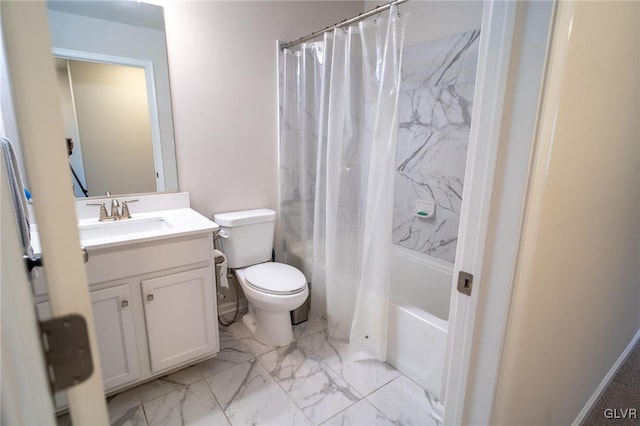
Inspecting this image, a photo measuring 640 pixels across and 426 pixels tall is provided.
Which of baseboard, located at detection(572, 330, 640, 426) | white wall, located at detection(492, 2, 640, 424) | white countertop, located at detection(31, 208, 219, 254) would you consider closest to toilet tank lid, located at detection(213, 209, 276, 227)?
white countertop, located at detection(31, 208, 219, 254)

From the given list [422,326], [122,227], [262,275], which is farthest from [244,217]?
[422,326]

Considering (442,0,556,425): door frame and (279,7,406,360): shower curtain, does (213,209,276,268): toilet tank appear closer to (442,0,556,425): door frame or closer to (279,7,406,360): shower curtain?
(279,7,406,360): shower curtain

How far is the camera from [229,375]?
5.90ft

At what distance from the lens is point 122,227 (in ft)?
5.57

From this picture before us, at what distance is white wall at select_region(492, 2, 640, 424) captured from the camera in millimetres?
722

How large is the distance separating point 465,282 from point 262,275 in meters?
1.42

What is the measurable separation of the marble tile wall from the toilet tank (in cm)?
98

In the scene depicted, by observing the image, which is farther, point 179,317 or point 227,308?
point 227,308

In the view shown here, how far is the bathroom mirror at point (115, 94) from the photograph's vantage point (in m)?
1.60

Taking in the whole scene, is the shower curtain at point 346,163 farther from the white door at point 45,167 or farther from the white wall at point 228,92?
the white door at point 45,167

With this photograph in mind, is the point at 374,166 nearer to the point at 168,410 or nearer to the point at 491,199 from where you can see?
the point at 491,199

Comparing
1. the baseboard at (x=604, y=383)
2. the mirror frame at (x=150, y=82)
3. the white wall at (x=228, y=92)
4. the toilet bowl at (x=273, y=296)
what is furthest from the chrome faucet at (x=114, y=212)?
the baseboard at (x=604, y=383)

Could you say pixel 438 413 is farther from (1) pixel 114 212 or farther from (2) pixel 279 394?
(1) pixel 114 212

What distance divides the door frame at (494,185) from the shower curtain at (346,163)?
2.86ft
